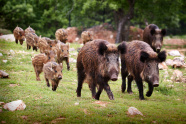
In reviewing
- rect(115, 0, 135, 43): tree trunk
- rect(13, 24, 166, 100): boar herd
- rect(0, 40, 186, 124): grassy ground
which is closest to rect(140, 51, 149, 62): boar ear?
rect(13, 24, 166, 100): boar herd

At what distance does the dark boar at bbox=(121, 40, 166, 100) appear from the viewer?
734 centimetres

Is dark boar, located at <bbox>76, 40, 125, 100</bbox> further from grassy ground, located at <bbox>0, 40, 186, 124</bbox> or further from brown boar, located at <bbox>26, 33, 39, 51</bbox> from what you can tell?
brown boar, located at <bbox>26, 33, 39, 51</bbox>

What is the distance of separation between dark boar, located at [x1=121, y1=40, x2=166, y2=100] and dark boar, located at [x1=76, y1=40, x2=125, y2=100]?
138cm

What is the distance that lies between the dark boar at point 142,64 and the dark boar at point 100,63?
1.38m

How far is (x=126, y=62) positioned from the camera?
8938 millimetres

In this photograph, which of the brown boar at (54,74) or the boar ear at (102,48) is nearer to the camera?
the boar ear at (102,48)

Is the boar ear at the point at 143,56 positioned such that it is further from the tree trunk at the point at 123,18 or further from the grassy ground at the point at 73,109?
the tree trunk at the point at 123,18

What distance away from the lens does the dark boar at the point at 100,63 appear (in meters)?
6.17

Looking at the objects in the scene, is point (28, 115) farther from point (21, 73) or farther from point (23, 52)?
point (23, 52)

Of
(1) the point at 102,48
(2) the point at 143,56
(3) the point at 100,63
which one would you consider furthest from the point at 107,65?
(2) the point at 143,56

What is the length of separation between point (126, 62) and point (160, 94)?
203 cm

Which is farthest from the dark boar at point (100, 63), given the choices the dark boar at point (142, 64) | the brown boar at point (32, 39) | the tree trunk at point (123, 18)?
the tree trunk at point (123, 18)

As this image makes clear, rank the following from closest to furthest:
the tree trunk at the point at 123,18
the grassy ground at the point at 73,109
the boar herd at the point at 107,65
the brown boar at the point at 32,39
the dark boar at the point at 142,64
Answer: the grassy ground at the point at 73,109
the boar herd at the point at 107,65
the dark boar at the point at 142,64
the brown boar at the point at 32,39
the tree trunk at the point at 123,18

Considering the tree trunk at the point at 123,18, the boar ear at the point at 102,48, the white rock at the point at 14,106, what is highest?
the tree trunk at the point at 123,18
